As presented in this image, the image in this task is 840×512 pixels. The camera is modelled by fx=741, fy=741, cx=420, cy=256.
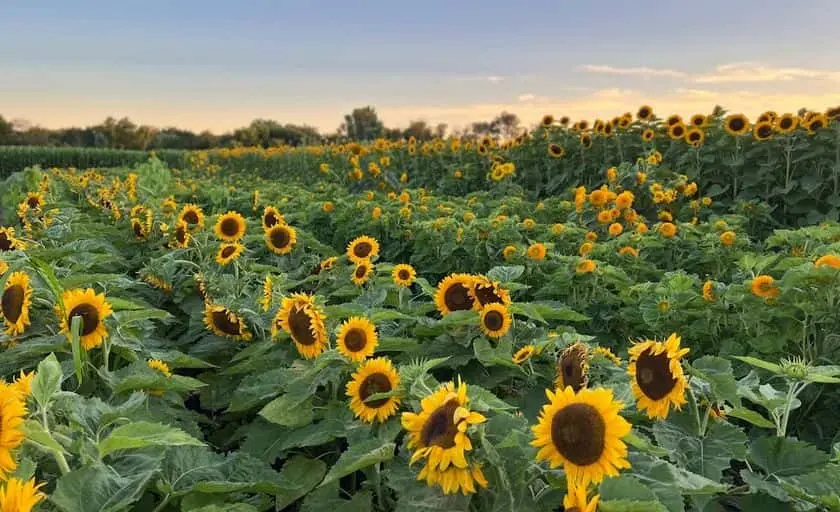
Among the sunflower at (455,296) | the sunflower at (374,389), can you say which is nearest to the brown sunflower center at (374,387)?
the sunflower at (374,389)

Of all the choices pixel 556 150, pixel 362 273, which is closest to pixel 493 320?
pixel 362 273

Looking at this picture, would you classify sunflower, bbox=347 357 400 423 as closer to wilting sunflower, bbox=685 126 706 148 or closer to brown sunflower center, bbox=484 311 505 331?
brown sunflower center, bbox=484 311 505 331

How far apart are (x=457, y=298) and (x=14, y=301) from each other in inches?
53.5

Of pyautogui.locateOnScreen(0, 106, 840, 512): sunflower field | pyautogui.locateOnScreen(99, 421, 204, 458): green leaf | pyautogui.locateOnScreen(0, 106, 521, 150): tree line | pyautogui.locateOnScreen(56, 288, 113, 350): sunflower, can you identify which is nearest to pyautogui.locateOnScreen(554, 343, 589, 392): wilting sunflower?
pyautogui.locateOnScreen(0, 106, 840, 512): sunflower field

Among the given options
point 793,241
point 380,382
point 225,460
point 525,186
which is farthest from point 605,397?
point 525,186

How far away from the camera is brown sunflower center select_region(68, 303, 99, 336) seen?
6.99ft

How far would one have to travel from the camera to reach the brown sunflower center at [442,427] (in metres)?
1.32

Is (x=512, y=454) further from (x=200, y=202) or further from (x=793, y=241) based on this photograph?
(x=200, y=202)

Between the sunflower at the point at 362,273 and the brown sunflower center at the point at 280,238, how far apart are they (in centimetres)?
75

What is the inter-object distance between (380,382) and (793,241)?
2.94 m

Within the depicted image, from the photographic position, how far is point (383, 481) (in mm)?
1854

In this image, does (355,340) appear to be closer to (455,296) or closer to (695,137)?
(455,296)

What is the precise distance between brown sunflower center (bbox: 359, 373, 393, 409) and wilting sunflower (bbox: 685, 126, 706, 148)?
700 cm

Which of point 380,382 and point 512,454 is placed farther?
point 380,382
